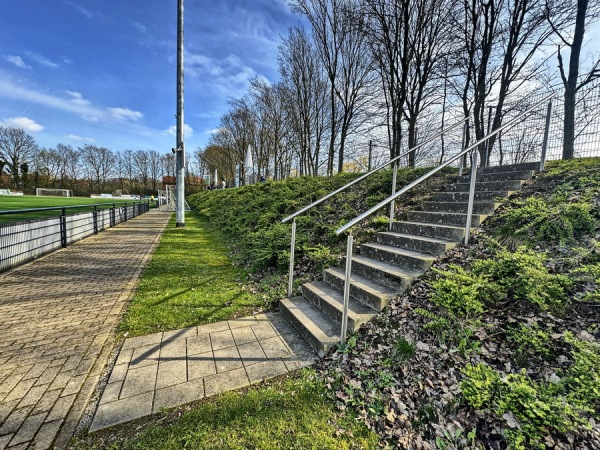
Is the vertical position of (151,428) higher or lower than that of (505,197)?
lower

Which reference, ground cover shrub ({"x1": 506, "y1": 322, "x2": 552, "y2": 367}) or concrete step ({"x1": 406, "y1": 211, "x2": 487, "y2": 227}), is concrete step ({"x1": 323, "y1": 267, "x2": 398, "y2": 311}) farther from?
concrete step ({"x1": 406, "y1": 211, "x2": 487, "y2": 227})

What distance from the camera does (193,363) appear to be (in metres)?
2.64

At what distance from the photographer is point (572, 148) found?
636 cm

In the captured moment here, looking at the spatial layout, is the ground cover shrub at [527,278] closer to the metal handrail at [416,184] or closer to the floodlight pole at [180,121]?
the metal handrail at [416,184]

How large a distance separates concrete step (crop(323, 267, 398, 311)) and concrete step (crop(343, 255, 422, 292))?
6 cm

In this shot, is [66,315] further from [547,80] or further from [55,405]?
[547,80]

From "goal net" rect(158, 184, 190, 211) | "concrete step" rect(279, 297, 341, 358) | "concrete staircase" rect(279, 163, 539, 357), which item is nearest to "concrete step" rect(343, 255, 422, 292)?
"concrete staircase" rect(279, 163, 539, 357)

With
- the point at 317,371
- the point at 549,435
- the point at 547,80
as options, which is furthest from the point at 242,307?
the point at 547,80

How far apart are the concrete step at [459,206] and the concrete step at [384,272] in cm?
175

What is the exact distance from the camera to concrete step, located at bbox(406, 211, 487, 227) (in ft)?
13.0

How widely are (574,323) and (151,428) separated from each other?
129 inches

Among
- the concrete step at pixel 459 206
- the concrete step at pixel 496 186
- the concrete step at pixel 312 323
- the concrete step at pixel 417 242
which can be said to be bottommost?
the concrete step at pixel 312 323

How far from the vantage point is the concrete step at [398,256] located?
3.37 metres

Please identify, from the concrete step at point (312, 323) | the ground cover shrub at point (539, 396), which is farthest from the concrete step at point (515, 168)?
the concrete step at point (312, 323)
